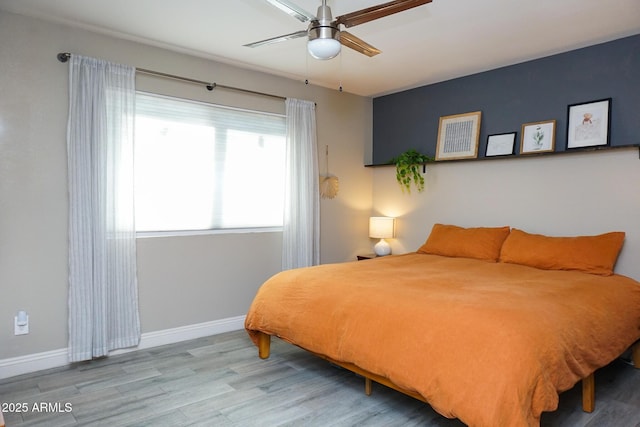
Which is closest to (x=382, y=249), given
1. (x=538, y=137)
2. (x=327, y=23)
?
(x=538, y=137)

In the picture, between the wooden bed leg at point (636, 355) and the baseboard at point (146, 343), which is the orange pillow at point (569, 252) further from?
the baseboard at point (146, 343)

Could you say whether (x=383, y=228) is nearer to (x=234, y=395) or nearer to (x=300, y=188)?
(x=300, y=188)

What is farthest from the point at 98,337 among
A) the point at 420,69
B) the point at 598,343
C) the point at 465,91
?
the point at 465,91

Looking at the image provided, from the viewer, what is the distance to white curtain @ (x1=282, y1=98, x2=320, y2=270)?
4293 mm

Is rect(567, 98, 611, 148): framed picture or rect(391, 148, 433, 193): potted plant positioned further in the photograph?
rect(391, 148, 433, 193): potted plant

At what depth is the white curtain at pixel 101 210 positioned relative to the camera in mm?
3086

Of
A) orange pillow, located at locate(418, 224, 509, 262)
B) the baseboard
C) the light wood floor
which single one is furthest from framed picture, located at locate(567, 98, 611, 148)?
the baseboard

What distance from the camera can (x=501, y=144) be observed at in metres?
4.02

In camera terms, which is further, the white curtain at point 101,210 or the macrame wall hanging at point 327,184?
the macrame wall hanging at point 327,184

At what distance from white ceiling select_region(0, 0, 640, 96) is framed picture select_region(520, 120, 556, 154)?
0.60 m

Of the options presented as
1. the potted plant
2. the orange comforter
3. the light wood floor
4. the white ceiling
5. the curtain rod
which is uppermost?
the white ceiling

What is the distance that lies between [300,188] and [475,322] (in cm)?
270

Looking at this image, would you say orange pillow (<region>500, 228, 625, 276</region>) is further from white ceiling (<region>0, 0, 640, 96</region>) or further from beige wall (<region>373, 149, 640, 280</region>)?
white ceiling (<region>0, 0, 640, 96</region>)

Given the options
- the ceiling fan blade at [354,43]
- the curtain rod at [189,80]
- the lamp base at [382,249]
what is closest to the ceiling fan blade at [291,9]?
the ceiling fan blade at [354,43]
